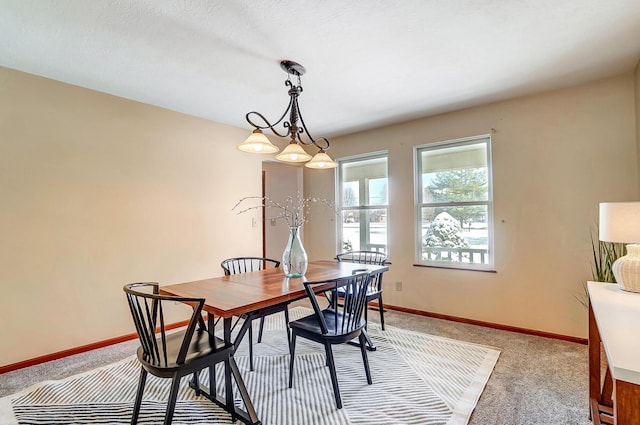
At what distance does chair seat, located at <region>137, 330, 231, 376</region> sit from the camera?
1544mm

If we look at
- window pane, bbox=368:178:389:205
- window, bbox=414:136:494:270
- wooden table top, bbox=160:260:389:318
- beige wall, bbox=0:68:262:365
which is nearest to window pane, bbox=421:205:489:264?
window, bbox=414:136:494:270

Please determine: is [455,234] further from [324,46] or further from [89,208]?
[89,208]

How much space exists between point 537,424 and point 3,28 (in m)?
4.00

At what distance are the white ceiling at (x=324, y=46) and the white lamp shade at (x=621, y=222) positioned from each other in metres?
1.15

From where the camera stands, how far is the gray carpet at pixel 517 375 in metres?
1.84

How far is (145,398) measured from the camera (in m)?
2.01

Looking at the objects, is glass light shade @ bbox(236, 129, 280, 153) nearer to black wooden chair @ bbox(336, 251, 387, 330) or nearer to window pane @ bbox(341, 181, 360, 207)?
black wooden chair @ bbox(336, 251, 387, 330)

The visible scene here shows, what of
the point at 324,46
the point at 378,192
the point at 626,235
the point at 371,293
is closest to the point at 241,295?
the point at 371,293

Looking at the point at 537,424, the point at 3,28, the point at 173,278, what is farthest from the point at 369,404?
the point at 3,28

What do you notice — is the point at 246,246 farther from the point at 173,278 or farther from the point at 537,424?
the point at 537,424

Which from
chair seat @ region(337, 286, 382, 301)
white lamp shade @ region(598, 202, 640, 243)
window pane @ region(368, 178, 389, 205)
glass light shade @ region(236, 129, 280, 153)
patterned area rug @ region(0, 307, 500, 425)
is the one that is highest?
glass light shade @ region(236, 129, 280, 153)

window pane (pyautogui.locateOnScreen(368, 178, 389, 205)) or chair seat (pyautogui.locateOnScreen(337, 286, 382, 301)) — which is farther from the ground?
window pane (pyautogui.locateOnScreen(368, 178, 389, 205))

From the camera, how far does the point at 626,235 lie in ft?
5.52

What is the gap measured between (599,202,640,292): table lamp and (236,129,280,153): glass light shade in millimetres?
2057
